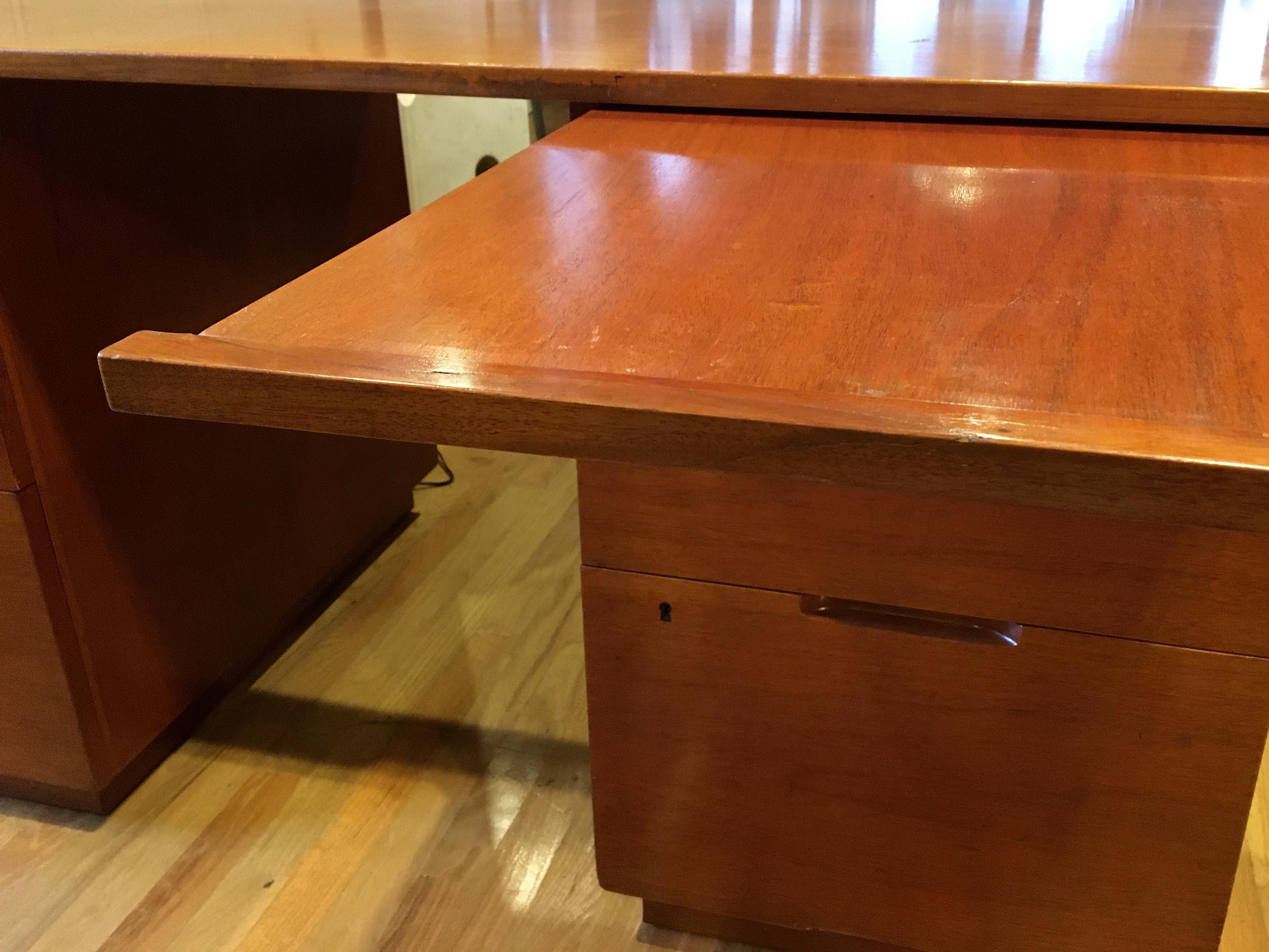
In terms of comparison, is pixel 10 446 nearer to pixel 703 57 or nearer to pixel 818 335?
pixel 703 57

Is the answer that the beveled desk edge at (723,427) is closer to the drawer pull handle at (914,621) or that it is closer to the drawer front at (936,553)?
the drawer front at (936,553)

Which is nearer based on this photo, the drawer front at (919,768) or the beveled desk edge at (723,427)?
the beveled desk edge at (723,427)

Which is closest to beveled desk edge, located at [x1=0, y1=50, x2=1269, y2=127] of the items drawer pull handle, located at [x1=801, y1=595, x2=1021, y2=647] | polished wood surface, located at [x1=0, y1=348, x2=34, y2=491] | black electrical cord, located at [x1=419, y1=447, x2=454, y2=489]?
polished wood surface, located at [x1=0, y1=348, x2=34, y2=491]

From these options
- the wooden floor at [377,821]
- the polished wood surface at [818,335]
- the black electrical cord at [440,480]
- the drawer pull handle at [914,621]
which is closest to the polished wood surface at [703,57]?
the polished wood surface at [818,335]

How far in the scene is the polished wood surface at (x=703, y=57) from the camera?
0.79m

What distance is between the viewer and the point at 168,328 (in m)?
1.14

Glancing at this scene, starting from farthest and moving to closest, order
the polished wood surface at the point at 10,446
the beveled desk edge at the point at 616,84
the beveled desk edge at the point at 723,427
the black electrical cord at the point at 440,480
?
the black electrical cord at the point at 440,480
the polished wood surface at the point at 10,446
the beveled desk edge at the point at 616,84
the beveled desk edge at the point at 723,427

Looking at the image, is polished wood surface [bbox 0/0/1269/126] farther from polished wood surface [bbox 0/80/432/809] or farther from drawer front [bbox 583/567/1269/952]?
drawer front [bbox 583/567/1269/952]

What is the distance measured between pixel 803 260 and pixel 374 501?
46.4 inches

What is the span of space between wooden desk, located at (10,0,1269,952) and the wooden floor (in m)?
0.18

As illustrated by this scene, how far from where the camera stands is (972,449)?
0.38 metres

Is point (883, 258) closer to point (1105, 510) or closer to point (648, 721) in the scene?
point (1105, 510)

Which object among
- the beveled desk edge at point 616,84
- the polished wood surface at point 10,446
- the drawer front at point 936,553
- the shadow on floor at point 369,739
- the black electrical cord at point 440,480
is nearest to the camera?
the drawer front at point 936,553

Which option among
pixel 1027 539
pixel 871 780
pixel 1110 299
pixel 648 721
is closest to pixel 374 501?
pixel 648 721
